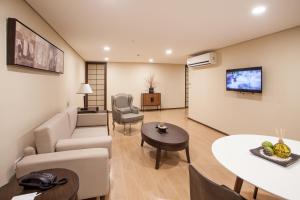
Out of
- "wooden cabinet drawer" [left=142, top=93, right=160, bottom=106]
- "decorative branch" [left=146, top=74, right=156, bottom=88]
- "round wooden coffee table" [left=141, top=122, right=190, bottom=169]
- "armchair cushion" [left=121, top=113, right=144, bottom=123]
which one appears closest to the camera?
"round wooden coffee table" [left=141, top=122, right=190, bottom=169]

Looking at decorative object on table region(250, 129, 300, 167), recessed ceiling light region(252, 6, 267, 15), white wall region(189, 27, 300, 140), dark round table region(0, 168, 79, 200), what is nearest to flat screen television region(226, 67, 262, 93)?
white wall region(189, 27, 300, 140)

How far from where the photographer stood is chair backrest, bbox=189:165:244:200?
0.77m

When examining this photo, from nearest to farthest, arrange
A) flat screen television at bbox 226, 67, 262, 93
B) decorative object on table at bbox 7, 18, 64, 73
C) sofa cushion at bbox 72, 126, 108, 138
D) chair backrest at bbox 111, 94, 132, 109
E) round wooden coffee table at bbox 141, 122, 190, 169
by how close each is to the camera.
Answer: decorative object on table at bbox 7, 18, 64, 73, round wooden coffee table at bbox 141, 122, 190, 169, sofa cushion at bbox 72, 126, 108, 138, flat screen television at bbox 226, 67, 262, 93, chair backrest at bbox 111, 94, 132, 109

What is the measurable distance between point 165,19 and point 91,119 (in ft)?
7.64

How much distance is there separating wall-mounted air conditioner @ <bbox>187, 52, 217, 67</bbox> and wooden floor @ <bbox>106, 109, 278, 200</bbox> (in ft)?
7.12

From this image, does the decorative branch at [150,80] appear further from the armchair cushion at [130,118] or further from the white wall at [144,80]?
the armchair cushion at [130,118]

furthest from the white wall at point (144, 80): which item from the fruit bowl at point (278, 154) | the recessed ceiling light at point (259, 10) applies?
the fruit bowl at point (278, 154)

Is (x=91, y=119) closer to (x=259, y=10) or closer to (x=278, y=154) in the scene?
(x=278, y=154)

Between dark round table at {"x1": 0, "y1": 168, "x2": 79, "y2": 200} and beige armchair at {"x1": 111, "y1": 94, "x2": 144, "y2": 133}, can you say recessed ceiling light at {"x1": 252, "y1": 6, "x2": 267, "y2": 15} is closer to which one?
dark round table at {"x1": 0, "y1": 168, "x2": 79, "y2": 200}

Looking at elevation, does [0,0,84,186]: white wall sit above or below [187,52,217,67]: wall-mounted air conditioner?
below

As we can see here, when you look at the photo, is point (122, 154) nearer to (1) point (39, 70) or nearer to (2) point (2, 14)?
(1) point (39, 70)

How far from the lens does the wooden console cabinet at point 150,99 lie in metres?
7.36

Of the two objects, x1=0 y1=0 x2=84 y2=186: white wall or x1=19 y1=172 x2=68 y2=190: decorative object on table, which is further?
x1=0 y1=0 x2=84 y2=186: white wall

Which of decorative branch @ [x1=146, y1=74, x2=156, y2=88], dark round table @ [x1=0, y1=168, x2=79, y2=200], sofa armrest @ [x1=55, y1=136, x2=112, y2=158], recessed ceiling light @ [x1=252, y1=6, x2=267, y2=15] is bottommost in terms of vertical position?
dark round table @ [x1=0, y1=168, x2=79, y2=200]
